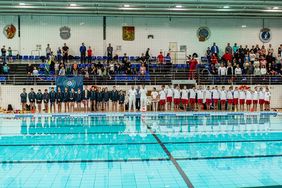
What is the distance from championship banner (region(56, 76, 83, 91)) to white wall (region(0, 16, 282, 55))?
532 centimetres

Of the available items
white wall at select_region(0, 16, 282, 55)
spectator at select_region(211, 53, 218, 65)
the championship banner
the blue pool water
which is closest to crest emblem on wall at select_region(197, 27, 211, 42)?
white wall at select_region(0, 16, 282, 55)

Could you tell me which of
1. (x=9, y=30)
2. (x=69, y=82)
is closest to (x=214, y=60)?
(x=69, y=82)

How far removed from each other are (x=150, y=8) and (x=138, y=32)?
355cm

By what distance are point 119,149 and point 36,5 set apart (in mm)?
14182

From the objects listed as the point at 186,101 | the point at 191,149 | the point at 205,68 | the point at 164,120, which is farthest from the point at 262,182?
the point at 205,68

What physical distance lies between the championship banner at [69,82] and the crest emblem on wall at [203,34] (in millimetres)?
9786

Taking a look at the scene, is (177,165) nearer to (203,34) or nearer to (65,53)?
(65,53)

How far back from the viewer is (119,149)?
342 inches

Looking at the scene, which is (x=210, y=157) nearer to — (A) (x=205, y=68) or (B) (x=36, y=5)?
(A) (x=205, y=68)

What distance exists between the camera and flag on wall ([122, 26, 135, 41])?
2414 centimetres

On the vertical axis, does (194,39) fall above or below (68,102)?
above

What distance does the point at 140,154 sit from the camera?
8.09 metres

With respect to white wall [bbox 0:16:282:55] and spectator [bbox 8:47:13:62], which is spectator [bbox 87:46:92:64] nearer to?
white wall [bbox 0:16:282:55]

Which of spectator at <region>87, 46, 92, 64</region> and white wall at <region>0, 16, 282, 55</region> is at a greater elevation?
white wall at <region>0, 16, 282, 55</region>
